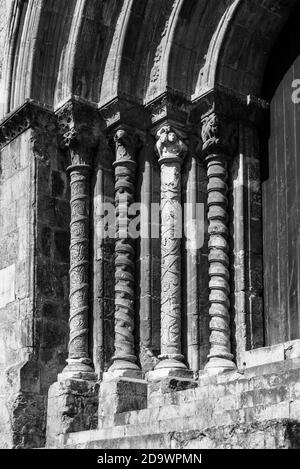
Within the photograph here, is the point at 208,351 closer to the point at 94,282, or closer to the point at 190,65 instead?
the point at 94,282

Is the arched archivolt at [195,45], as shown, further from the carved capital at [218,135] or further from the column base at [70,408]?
the column base at [70,408]

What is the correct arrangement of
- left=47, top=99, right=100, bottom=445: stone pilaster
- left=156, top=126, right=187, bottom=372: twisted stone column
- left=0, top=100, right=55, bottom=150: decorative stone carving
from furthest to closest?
left=0, top=100, right=55, bottom=150: decorative stone carving → left=156, top=126, right=187, bottom=372: twisted stone column → left=47, top=99, right=100, bottom=445: stone pilaster

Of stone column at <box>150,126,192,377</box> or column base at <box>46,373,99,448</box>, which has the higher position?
stone column at <box>150,126,192,377</box>

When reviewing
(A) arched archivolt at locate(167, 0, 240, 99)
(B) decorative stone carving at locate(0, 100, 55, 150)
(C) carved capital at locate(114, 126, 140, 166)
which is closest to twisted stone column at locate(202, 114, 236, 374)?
(A) arched archivolt at locate(167, 0, 240, 99)

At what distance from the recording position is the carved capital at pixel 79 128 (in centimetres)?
1230

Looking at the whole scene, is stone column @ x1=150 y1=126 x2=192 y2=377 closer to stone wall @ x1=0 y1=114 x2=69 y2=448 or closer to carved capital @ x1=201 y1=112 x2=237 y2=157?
carved capital @ x1=201 y1=112 x2=237 y2=157

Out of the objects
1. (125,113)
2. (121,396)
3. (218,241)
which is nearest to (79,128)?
(125,113)

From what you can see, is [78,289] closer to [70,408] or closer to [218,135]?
[70,408]

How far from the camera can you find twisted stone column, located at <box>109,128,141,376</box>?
11578mm

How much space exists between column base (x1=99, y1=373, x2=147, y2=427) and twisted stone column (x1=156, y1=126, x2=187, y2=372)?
0.34m

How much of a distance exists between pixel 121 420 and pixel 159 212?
2.60 meters

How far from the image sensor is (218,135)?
11859 millimetres

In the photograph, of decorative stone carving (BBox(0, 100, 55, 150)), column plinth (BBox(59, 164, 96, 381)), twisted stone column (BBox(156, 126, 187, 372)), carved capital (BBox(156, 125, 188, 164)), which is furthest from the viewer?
decorative stone carving (BBox(0, 100, 55, 150))

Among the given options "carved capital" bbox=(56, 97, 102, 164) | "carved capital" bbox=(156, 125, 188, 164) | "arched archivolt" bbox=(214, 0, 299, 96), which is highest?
"arched archivolt" bbox=(214, 0, 299, 96)
